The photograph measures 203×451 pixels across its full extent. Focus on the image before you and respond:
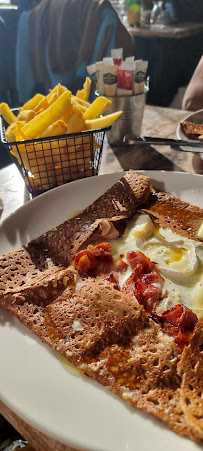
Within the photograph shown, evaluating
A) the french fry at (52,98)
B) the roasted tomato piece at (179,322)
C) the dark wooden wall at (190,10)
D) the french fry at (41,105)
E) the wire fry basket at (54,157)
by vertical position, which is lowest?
the roasted tomato piece at (179,322)

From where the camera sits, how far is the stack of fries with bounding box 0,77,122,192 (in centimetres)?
217

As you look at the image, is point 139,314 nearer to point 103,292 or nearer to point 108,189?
point 103,292

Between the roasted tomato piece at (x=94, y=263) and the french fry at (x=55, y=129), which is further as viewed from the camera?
the french fry at (x=55, y=129)

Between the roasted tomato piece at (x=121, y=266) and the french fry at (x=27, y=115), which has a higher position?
the french fry at (x=27, y=115)

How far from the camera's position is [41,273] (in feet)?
5.45

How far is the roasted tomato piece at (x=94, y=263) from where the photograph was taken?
1.67 m

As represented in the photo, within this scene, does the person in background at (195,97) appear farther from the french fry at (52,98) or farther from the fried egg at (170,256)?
the fried egg at (170,256)

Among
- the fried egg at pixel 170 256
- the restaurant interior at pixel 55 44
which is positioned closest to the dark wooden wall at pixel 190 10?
the restaurant interior at pixel 55 44

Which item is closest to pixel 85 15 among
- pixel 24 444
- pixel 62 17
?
pixel 62 17

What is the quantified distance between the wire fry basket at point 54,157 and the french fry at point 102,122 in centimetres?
4

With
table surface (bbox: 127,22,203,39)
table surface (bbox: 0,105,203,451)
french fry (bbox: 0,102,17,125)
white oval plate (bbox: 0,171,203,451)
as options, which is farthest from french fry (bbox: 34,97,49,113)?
table surface (bbox: 127,22,203,39)

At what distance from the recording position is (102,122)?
7.30 ft

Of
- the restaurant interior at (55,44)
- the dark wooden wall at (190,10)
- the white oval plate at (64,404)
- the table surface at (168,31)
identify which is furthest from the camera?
the dark wooden wall at (190,10)

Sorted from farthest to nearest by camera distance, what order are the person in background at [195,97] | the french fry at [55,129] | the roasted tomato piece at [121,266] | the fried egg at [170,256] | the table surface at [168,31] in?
the table surface at [168,31], the person in background at [195,97], the french fry at [55,129], the roasted tomato piece at [121,266], the fried egg at [170,256]
